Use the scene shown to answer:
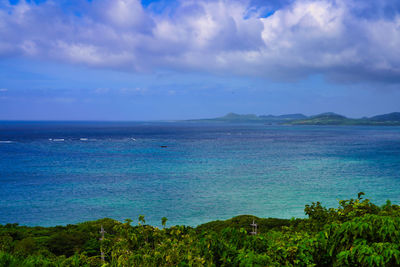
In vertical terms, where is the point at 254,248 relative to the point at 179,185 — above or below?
above

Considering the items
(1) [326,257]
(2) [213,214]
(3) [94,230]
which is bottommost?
(2) [213,214]

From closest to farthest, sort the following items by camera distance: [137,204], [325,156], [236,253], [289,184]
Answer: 1. [236,253]
2. [137,204]
3. [289,184]
4. [325,156]

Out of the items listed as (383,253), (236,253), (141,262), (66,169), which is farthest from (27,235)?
(66,169)

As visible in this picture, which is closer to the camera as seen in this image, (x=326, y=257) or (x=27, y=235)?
(x=326, y=257)

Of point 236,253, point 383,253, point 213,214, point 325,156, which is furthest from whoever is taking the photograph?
point 325,156

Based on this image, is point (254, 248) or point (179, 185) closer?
point (254, 248)

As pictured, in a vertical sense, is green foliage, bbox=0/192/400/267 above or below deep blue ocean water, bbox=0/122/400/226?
above

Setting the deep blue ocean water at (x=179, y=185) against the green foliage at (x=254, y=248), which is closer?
the green foliage at (x=254, y=248)

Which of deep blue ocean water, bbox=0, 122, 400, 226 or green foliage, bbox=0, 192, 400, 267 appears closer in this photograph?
green foliage, bbox=0, 192, 400, 267

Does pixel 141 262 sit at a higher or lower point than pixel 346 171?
higher

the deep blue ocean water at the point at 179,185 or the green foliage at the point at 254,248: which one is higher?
the green foliage at the point at 254,248

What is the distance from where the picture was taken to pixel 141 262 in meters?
7.40

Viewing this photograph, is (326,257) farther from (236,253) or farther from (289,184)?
(289,184)

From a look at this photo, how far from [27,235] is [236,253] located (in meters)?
15.3
